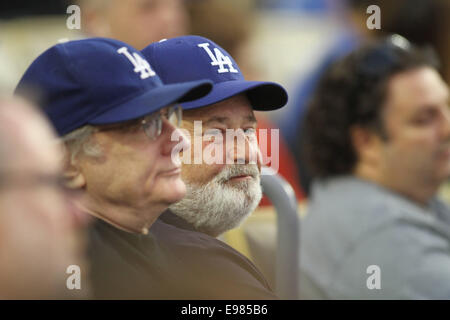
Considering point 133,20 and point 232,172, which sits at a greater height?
point 133,20

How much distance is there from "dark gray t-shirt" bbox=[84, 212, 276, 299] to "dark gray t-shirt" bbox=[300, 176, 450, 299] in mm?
515

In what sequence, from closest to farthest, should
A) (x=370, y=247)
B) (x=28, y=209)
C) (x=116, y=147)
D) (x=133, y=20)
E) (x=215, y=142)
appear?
(x=28, y=209), (x=116, y=147), (x=215, y=142), (x=133, y=20), (x=370, y=247)

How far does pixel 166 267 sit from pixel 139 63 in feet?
0.76

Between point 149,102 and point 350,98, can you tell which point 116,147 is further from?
point 350,98

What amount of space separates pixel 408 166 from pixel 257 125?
98 cm

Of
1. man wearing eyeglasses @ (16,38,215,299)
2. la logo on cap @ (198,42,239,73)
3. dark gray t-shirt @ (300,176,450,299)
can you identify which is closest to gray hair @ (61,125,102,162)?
man wearing eyeglasses @ (16,38,215,299)

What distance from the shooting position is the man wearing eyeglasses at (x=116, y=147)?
867mm

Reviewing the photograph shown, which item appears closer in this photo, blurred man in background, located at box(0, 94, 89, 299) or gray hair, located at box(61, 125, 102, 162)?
blurred man in background, located at box(0, 94, 89, 299)

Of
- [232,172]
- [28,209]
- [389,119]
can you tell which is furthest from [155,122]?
[389,119]

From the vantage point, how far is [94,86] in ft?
2.90

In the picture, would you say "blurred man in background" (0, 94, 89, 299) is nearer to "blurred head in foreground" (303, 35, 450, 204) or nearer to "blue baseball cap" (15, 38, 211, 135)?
"blue baseball cap" (15, 38, 211, 135)

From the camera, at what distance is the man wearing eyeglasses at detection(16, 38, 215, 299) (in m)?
0.87

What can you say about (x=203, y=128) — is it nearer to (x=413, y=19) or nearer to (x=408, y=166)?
(x=408, y=166)

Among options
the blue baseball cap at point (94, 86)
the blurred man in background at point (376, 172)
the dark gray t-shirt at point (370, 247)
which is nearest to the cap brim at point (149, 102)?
the blue baseball cap at point (94, 86)
